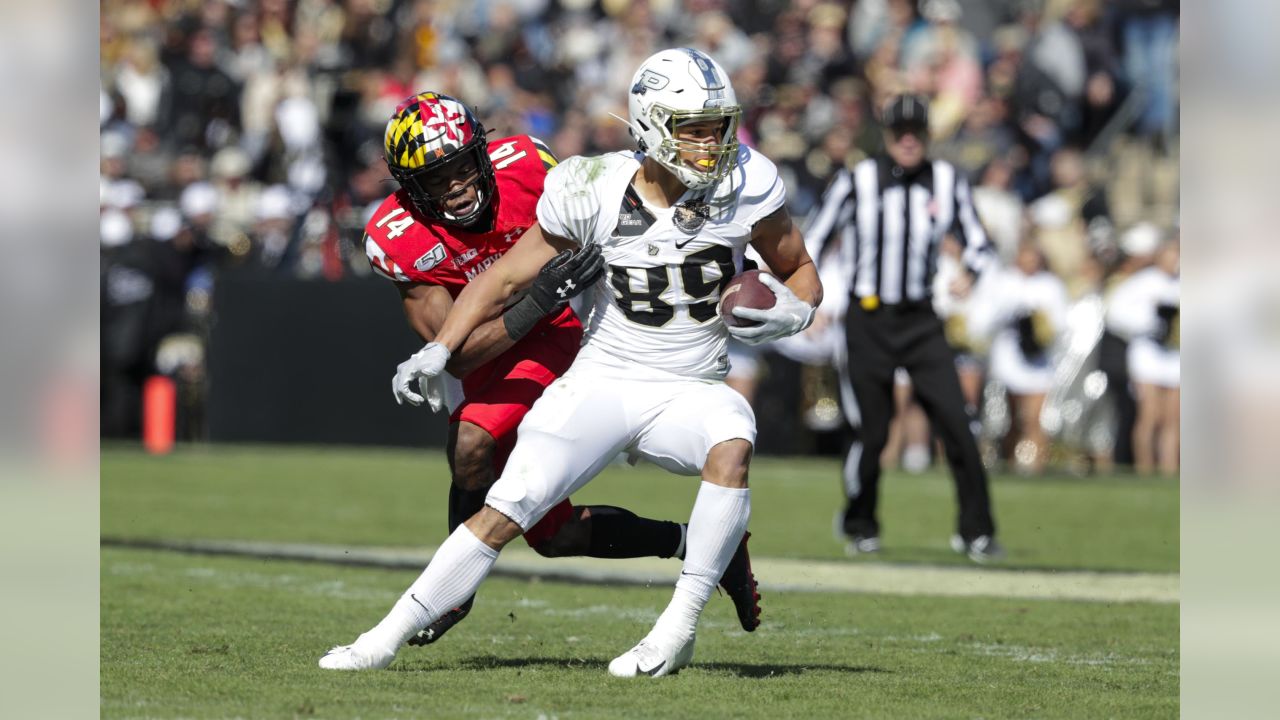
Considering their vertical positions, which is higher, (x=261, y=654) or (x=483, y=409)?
(x=483, y=409)

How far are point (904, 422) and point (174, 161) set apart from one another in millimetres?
6750

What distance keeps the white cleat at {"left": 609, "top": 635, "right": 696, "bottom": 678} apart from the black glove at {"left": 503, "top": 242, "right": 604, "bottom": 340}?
0.92m

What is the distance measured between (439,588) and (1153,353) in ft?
32.3

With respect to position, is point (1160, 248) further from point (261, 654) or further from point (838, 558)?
point (261, 654)

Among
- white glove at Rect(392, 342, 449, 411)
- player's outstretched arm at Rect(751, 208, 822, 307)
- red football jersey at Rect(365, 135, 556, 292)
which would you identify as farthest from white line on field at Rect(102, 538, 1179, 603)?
white glove at Rect(392, 342, 449, 411)

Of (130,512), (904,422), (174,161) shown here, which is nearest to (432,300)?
(130,512)

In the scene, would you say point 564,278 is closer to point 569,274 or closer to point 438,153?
point 569,274

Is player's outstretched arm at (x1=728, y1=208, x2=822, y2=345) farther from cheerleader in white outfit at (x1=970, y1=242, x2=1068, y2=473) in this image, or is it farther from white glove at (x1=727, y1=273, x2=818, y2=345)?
cheerleader in white outfit at (x1=970, y1=242, x2=1068, y2=473)

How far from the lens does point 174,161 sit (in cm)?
1652

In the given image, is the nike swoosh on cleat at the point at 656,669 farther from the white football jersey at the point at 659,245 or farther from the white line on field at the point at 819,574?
the white line on field at the point at 819,574

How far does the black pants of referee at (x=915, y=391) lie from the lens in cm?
876

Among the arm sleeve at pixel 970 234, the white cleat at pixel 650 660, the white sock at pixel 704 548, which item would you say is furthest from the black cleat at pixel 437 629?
the arm sleeve at pixel 970 234

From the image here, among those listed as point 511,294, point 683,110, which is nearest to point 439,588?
point 511,294

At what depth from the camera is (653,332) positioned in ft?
17.0
